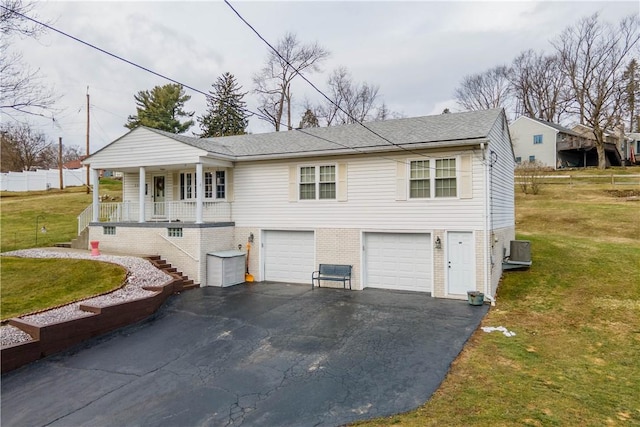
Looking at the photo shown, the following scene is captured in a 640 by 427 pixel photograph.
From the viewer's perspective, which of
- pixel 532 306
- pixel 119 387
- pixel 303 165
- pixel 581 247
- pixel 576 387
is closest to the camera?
pixel 576 387

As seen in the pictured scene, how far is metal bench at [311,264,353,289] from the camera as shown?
13.2 metres

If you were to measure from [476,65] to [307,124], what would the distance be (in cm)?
2353

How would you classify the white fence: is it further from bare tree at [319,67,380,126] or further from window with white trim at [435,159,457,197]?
window with white trim at [435,159,457,197]

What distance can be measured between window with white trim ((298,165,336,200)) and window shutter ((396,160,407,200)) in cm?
249

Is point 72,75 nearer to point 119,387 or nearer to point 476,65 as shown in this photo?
point 119,387

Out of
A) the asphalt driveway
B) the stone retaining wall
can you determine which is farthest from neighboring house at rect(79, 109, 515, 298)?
the stone retaining wall

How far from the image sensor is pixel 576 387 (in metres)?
5.99

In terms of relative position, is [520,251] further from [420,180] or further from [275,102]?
[275,102]

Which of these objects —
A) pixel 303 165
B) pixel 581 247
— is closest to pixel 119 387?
pixel 303 165

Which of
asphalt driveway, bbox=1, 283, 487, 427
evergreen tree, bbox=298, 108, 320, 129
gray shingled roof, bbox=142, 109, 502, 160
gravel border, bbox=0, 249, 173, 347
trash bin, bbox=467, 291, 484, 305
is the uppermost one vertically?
evergreen tree, bbox=298, 108, 320, 129

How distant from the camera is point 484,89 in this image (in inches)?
1959

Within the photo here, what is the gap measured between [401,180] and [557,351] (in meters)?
6.80

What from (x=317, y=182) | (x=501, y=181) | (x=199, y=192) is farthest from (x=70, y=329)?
(x=501, y=181)

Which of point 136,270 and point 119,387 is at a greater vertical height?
point 136,270
